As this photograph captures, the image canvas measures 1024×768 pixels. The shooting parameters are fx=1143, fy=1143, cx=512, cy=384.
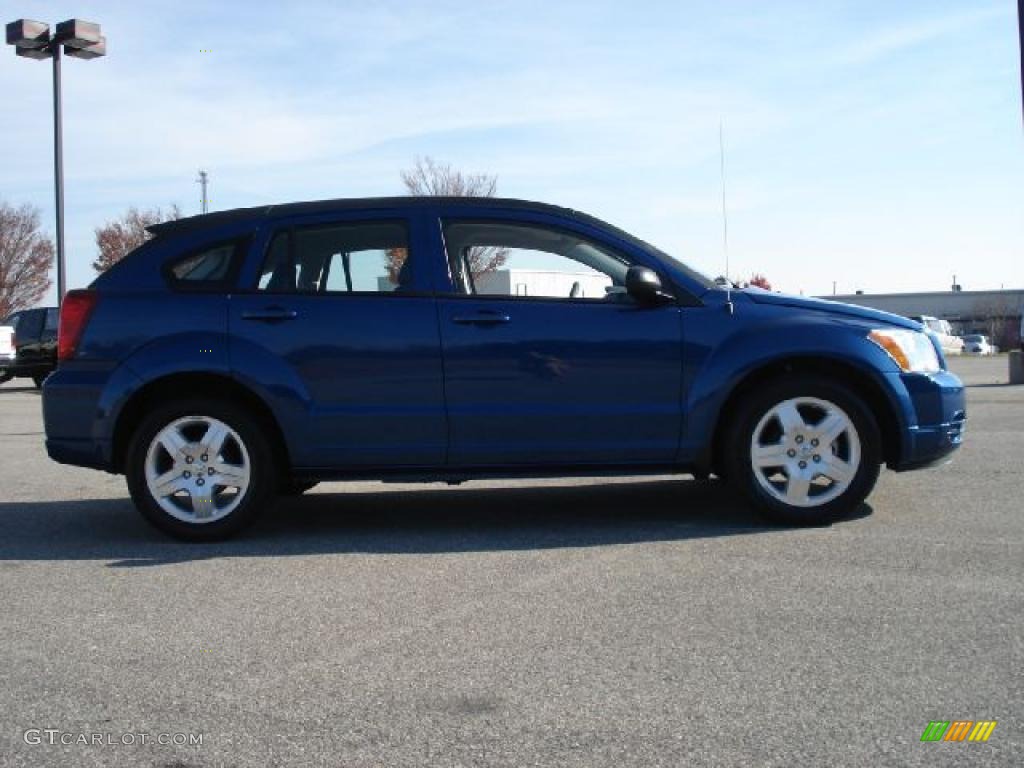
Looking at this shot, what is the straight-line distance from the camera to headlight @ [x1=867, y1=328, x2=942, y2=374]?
623 centimetres

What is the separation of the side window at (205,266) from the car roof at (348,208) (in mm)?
175

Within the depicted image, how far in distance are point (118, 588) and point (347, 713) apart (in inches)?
82.3

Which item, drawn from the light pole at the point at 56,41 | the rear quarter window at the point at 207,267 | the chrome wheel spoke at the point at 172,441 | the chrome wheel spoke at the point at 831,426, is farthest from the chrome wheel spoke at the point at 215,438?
the light pole at the point at 56,41

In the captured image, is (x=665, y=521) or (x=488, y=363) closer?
(x=488, y=363)

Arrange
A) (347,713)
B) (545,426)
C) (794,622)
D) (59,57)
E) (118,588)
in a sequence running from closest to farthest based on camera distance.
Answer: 1. (347,713)
2. (794,622)
3. (118,588)
4. (545,426)
5. (59,57)

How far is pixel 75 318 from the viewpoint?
623 cm

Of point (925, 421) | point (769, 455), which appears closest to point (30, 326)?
point (769, 455)

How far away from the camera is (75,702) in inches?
147

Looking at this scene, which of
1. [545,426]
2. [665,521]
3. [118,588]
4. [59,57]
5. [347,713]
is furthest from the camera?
[59,57]

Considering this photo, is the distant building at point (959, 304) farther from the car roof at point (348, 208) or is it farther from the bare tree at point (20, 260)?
the car roof at point (348, 208)

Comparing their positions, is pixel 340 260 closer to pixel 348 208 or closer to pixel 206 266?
pixel 348 208

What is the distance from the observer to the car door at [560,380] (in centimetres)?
610

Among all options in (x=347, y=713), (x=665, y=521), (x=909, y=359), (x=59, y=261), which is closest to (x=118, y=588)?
(x=347, y=713)

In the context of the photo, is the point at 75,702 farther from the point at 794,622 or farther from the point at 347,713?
the point at 794,622
